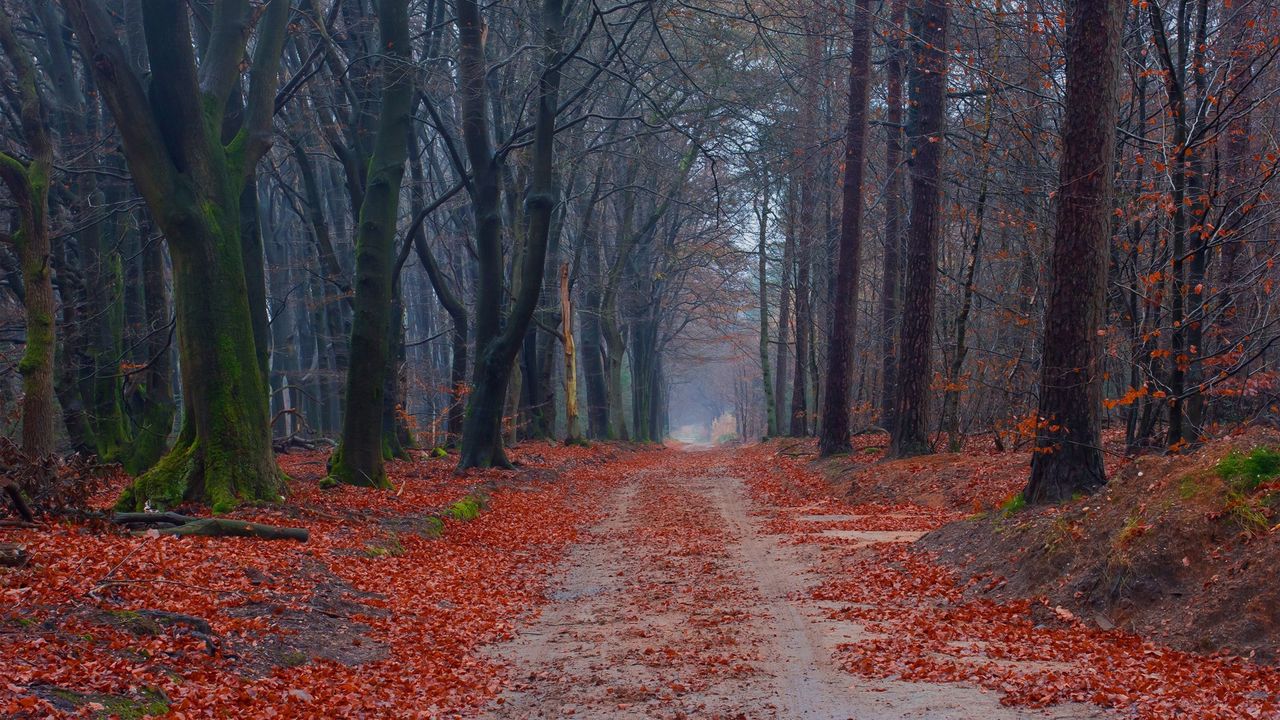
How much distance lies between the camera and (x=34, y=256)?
12055mm

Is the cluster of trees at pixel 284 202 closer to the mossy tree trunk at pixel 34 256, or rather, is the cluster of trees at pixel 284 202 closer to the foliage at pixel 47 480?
the mossy tree trunk at pixel 34 256

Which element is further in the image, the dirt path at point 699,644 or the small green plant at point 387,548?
the small green plant at point 387,548

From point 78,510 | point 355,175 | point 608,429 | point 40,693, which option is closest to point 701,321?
point 608,429

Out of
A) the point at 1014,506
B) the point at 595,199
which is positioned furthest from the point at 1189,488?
the point at 595,199

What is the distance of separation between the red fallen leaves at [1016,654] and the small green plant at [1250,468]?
1.51 metres

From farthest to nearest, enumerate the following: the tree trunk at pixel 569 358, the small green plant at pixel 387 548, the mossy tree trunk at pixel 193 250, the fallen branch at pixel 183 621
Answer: the tree trunk at pixel 569 358 < the mossy tree trunk at pixel 193 250 < the small green plant at pixel 387 548 < the fallen branch at pixel 183 621

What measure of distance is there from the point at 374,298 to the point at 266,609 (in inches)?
321

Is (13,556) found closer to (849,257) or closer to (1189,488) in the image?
(1189,488)

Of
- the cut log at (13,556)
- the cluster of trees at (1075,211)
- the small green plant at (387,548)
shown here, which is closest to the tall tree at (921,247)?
the cluster of trees at (1075,211)

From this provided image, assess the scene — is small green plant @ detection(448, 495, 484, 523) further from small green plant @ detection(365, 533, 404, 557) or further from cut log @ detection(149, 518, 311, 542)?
cut log @ detection(149, 518, 311, 542)

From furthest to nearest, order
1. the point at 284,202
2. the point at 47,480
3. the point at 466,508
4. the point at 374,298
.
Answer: the point at 284,202 < the point at 374,298 < the point at 466,508 < the point at 47,480

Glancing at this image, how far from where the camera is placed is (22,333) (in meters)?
22.4

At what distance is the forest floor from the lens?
5.59 metres

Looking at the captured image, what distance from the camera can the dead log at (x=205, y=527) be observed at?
9.48 metres
